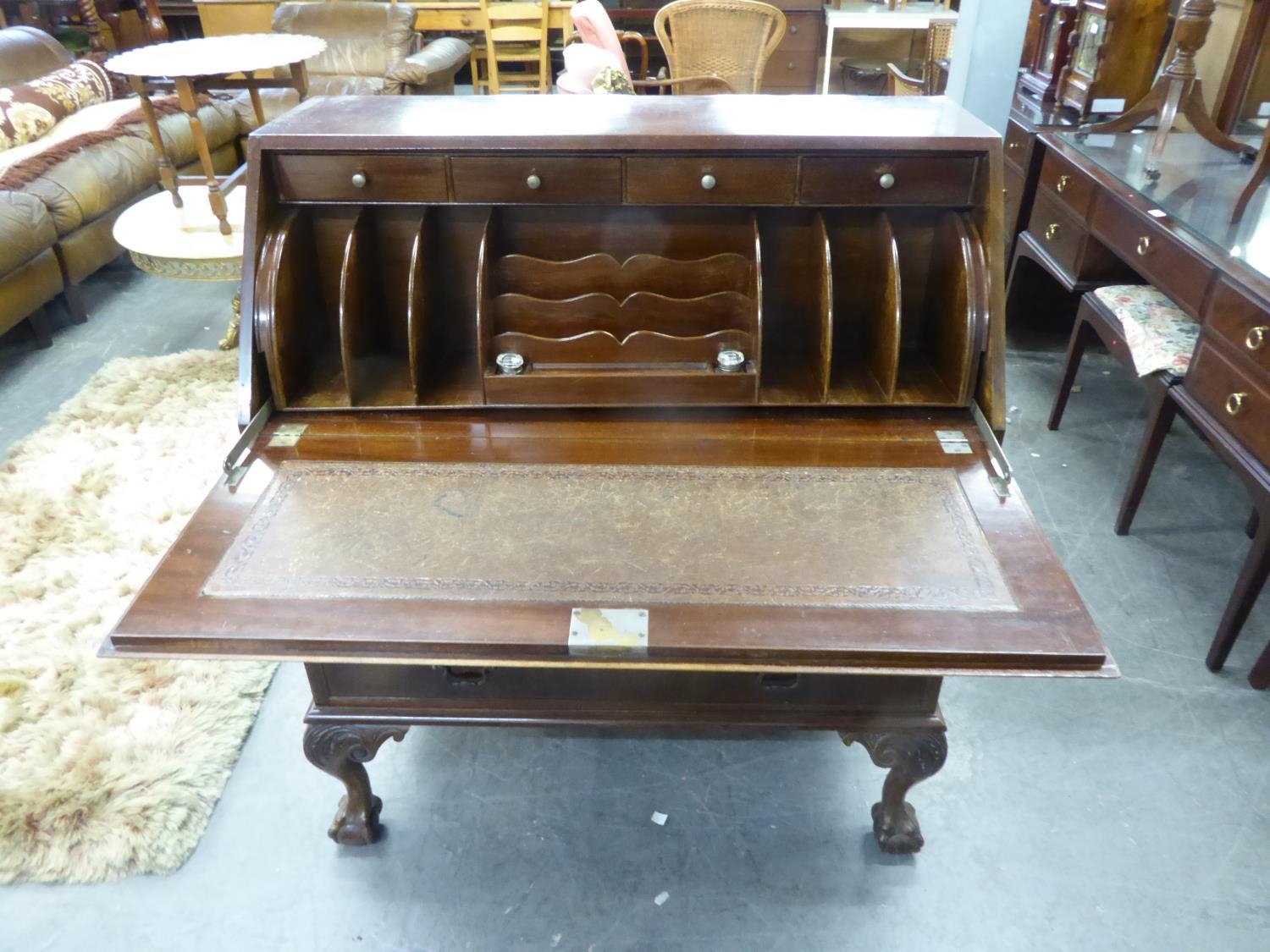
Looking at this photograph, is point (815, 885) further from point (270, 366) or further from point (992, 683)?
point (270, 366)

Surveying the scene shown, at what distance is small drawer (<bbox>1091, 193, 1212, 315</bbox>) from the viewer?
6.56 feet

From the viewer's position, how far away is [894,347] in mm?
1421

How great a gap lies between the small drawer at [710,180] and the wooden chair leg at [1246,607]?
1.21m

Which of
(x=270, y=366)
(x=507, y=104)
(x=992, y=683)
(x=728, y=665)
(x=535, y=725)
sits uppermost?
(x=507, y=104)

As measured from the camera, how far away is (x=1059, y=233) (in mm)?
2705

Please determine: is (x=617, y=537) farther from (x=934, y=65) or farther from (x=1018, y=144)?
(x=934, y=65)

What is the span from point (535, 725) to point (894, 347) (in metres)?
0.81

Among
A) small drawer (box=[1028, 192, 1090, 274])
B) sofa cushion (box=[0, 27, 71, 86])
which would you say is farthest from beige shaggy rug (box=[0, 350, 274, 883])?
small drawer (box=[1028, 192, 1090, 274])

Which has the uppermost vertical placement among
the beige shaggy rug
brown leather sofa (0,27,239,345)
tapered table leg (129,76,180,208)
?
tapered table leg (129,76,180,208)

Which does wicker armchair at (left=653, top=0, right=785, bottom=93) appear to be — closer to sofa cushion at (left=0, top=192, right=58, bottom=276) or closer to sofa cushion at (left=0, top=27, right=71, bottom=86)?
sofa cushion at (left=0, top=192, right=58, bottom=276)

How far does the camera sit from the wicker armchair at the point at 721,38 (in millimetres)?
4152

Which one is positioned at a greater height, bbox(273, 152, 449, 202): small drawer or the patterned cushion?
bbox(273, 152, 449, 202): small drawer

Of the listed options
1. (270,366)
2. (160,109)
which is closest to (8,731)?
(270,366)

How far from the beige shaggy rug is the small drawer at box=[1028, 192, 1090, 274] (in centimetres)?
242
